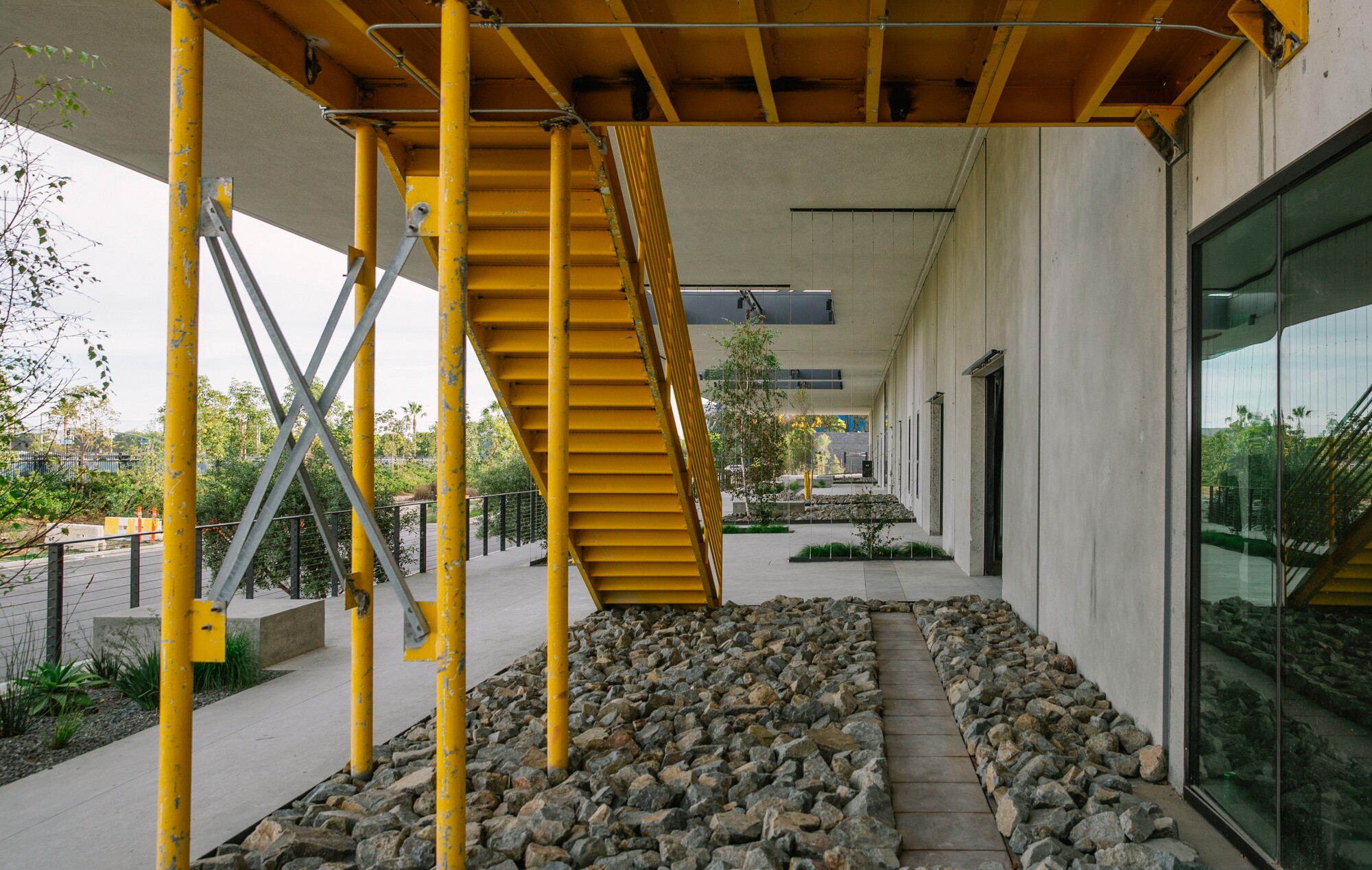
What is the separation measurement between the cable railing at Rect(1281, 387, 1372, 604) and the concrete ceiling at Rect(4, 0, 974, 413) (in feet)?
19.6

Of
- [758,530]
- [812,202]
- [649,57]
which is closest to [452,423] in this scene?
[649,57]

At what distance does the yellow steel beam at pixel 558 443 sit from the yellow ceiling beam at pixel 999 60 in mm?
1914

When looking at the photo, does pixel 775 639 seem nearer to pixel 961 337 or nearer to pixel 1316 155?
pixel 1316 155

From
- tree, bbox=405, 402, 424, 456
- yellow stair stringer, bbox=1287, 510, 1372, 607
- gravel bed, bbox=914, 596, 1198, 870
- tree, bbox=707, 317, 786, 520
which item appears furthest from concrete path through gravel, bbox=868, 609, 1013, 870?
tree, bbox=405, 402, 424, 456

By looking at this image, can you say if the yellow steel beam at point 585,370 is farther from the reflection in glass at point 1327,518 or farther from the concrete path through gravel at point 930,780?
the reflection in glass at point 1327,518

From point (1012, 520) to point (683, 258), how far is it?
25.4 ft

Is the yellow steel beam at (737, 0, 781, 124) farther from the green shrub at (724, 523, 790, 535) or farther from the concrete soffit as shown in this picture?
the green shrub at (724, 523, 790, 535)

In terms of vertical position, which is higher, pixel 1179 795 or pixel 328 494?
pixel 328 494

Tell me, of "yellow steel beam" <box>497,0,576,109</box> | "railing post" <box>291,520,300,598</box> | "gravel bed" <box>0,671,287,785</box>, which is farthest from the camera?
"railing post" <box>291,520,300,598</box>

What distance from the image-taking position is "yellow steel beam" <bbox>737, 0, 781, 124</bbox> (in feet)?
9.78

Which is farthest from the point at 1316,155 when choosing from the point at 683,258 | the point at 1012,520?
the point at 683,258

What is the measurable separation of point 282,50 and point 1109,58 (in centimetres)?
351

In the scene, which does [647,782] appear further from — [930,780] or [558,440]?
[558,440]

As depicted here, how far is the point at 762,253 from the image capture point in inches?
525
